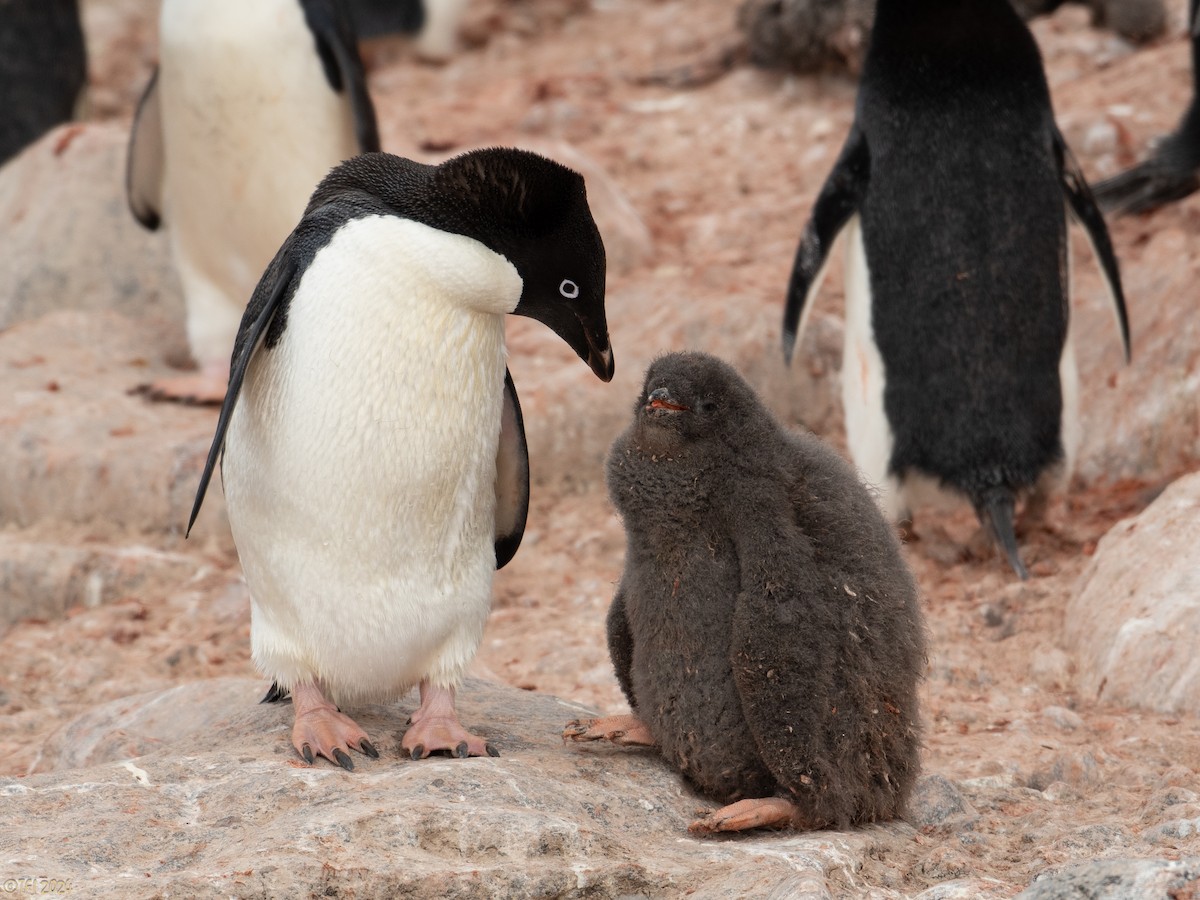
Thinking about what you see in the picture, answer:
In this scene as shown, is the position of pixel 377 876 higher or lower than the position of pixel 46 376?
higher

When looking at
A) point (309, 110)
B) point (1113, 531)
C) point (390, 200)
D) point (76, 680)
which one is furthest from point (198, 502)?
point (309, 110)

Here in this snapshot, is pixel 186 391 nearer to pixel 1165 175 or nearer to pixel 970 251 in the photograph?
pixel 970 251

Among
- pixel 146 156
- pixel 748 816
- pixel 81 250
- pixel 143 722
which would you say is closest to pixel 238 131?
pixel 146 156

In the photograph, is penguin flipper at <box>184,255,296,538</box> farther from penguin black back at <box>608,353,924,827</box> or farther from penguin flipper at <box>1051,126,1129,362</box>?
penguin flipper at <box>1051,126,1129,362</box>

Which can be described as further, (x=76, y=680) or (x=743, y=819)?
(x=76, y=680)

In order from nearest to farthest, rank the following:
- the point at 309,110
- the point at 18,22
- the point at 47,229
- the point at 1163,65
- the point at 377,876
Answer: the point at 377,876 < the point at 309,110 < the point at 47,229 < the point at 1163,65 < the point at 18,22

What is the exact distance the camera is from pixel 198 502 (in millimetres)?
3055

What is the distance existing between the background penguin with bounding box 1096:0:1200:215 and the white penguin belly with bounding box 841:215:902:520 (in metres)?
1.65

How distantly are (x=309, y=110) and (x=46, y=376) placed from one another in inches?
55.6

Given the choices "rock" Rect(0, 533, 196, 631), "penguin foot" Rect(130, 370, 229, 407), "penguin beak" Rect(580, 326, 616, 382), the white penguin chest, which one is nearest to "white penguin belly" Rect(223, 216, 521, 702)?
the white penguin chest

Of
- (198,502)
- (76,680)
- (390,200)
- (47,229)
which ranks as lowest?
(76,680)

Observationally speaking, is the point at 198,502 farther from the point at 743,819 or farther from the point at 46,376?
the point at 46,376

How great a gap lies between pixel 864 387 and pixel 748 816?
273 centimetres

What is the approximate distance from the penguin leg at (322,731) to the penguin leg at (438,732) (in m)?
0.09
